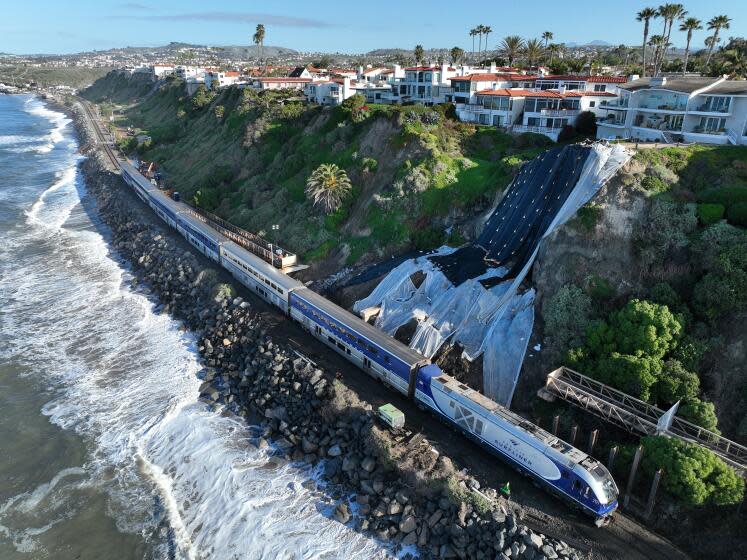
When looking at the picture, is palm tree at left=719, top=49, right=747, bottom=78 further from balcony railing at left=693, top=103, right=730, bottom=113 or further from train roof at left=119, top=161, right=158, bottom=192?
train roof at left=119, top=161, right=158, bottom=192

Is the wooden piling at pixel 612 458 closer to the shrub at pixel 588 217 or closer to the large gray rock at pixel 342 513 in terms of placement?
the large gray rock at pixel 342 513

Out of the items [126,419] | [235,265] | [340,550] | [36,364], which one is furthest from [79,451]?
[235,265]

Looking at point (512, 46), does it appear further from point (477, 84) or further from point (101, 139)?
point (101, 139)

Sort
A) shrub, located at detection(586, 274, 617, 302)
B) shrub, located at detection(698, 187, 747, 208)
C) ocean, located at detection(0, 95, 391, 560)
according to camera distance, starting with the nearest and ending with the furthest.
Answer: ocean, located at detection(0, 95, 391, 560) < shrub, located at detection(586, 274, 617, 302) < shrub, located at detection(698, 187, 747, 208)

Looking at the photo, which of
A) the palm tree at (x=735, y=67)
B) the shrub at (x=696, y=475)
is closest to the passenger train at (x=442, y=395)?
the shrub at (x=696, y=475)

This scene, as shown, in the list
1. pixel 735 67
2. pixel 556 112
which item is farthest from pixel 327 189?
pixel 735 67

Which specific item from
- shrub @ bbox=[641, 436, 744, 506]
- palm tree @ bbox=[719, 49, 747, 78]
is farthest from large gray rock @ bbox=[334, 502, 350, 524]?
palm tree @ bbox=[719, 49, 747, 78]
